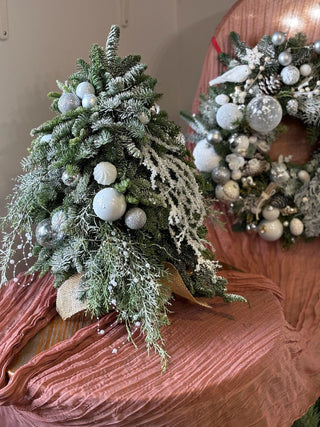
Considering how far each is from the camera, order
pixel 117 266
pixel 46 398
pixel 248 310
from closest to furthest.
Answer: pixel 46 398, pixel 117 266, pixel 248 310

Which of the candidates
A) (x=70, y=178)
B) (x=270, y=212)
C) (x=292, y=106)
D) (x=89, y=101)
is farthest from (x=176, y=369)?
(x=292, y=106)

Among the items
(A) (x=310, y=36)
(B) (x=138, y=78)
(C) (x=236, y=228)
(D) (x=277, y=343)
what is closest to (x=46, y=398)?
(D) (x=277, y=343)

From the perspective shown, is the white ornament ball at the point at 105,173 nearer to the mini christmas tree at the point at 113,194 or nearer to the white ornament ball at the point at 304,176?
the mini christmas tree at the point at 113,194

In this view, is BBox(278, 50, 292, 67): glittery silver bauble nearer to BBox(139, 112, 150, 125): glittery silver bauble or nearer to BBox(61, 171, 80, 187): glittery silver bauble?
BBox(139, 112, 150, 125): glittery silver bauble

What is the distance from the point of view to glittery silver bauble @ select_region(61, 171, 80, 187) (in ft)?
2.45

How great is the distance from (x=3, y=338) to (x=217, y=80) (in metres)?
0.75

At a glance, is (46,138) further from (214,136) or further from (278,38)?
(278,38)

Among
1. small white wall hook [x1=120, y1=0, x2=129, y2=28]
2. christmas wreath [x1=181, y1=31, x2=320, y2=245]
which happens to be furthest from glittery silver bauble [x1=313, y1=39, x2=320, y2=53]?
small white wall hook [x1=120, y1=0, x2=129, y2=28]

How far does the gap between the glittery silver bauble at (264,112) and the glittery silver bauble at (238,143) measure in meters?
0.05

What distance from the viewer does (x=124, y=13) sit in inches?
51.6

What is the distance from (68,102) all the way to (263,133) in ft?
1.71

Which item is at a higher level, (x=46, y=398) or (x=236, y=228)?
(x=46, y=398)

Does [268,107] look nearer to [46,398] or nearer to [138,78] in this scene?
[138,78]

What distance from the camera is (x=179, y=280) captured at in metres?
0.80
